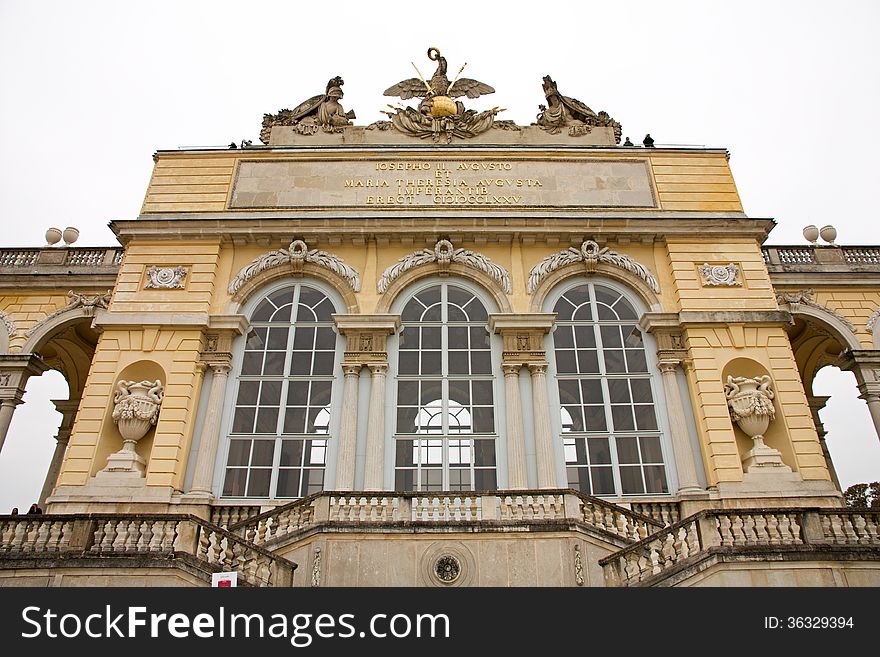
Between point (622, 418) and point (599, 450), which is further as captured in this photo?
point (622, 418)

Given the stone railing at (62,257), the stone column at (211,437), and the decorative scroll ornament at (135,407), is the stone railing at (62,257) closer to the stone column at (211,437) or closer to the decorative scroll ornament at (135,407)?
the decorative scroll ornament at (135,407)

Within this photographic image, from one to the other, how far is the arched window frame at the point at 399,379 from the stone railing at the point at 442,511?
2078 millimetres

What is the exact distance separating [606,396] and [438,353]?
12.5 ft

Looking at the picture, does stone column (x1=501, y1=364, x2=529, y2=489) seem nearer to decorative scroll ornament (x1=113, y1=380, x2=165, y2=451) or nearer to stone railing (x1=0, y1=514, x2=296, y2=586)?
stone railing (x1=0, y1=514, x2=296, y2=586)

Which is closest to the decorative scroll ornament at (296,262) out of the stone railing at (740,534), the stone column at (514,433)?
the stone column at (514,433)

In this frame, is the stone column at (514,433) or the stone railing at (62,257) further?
the stone railing at (62,257)

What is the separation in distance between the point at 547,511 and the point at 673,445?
13.7ft

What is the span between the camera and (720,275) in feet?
52.3

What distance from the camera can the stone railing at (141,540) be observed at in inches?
398

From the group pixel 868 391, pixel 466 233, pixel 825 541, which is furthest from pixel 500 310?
pixel 868 391

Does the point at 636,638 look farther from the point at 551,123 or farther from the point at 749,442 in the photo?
the point at 551,123

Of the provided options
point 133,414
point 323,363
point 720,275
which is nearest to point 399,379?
point 323,363

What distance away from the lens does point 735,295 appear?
15.6m

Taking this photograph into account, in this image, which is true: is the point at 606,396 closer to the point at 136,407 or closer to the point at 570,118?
the point at 570,118
